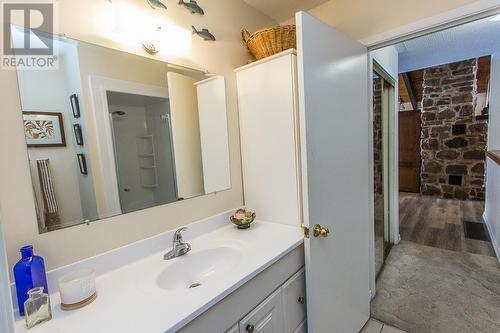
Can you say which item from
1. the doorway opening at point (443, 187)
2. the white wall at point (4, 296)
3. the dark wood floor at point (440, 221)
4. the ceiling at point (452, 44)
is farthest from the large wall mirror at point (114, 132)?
the dark wood floor at point (440, 221)

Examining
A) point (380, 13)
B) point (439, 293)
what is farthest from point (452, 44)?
point (439, 293)

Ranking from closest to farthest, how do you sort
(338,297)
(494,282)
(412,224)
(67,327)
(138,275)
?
(67,327) < (138,275) < (338,297) < (494,282) < (412,224)

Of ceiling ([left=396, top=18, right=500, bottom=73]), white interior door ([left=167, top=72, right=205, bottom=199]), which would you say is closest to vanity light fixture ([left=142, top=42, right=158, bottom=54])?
white interior door ([left=167, top=72, right=205, bottom=199])

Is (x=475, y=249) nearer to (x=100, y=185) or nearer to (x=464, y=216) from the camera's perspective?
(x=464, y=216)

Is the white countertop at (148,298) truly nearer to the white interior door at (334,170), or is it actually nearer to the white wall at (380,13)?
the white interior door at (334,170)

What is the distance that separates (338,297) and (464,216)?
12.0 ft

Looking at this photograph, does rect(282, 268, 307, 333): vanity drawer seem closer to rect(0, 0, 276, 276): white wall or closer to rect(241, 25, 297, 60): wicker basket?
rect(0, 0, 276, 276): white wall

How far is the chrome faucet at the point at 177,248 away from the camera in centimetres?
113

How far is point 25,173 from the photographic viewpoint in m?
0.83

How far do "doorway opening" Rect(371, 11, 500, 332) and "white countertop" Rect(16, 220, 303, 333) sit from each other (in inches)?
55.9

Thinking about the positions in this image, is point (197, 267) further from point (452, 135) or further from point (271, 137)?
point (452, 135)

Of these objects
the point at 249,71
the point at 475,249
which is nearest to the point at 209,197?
the point at 249,71

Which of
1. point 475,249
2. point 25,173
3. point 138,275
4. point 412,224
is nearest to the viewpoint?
point 25,173

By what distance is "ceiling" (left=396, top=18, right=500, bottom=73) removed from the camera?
203 cm
